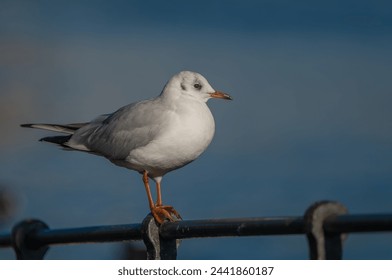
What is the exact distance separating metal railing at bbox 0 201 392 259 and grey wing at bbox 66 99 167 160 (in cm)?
131

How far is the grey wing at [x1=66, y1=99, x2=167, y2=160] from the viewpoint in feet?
13.8

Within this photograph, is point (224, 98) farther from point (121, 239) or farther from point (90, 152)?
point (121, 239)

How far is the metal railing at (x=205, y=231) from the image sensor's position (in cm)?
184

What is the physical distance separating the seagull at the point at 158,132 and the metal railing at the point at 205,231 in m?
0.87

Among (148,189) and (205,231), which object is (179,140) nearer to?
(148,189)

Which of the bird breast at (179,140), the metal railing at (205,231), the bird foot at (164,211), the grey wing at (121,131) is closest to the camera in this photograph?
the metal railing at (205,231)

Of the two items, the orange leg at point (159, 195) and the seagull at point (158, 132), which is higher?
the seagull at point (158, 132)

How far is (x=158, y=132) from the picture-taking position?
13.5ft

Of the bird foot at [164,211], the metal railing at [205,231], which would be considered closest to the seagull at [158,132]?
the bird foot at [164,211]

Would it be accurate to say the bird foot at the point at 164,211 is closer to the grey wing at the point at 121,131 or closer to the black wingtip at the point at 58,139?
the grey wing at the point at 121,131

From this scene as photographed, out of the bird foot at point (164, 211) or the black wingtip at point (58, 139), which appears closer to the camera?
the bird foot at point (164, 211)

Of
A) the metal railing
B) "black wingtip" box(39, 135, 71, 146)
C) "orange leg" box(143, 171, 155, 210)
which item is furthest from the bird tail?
the metal railing
